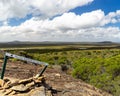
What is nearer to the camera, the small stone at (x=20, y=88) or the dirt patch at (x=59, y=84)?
the small stone at (x=20, y=88)

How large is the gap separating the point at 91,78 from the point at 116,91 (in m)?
7.37

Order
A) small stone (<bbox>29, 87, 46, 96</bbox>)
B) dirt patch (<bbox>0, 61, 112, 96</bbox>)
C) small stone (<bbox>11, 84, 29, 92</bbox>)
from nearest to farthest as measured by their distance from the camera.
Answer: small stone (<bbox>11, 84, 29, 92</bbox>)
small stone (<bbox>29, 87, 46, 96</bbox>)
dirt patch (<bbox>0, 61, 112, 96</bbox>)

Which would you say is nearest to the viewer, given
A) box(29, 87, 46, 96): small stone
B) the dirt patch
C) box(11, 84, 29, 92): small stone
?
box(11, 84, 29, 92): small stone

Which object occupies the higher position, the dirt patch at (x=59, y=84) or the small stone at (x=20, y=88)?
the small stone at (x=20, y=88)

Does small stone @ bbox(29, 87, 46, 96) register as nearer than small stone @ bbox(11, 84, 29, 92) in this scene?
No

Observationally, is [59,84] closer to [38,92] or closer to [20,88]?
[38,92]

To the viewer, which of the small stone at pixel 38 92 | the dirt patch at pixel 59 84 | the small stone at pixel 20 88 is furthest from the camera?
the dirt patch at pixel 59 84

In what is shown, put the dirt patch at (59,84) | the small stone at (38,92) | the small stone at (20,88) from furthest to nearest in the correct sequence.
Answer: the dirt patch at (59,84) < the small stone at (38,92) < the small stone at (20,88)

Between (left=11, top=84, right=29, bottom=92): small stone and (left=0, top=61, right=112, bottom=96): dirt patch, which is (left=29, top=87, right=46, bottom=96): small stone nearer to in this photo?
(left=11, top=84, right=29, bottom=92): small stone

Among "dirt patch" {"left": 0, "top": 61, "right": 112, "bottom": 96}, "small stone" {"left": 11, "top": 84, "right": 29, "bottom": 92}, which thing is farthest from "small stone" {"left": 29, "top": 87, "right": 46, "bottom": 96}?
"dirt patch" {"left": 0, "top": 61, "right": 112, "bottom": 96}

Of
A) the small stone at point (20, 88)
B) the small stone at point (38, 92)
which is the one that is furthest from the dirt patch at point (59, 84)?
the small stone at point (20, 88)

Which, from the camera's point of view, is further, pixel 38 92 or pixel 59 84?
pixel 59 84

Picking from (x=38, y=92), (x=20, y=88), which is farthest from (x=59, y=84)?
(x=20, y=88)

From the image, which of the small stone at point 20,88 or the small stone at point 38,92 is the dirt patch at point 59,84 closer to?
the small stone at point 38,92
